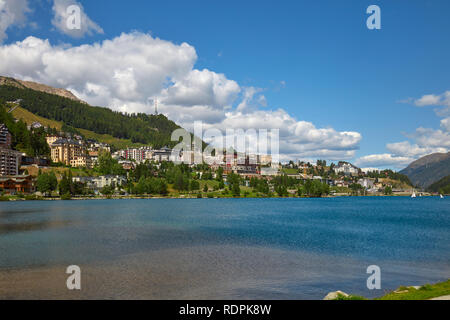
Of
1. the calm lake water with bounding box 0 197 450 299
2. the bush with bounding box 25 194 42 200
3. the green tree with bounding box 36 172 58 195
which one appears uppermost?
the green tree with bounding box 36 172 58 195

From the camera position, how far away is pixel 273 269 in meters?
29.5

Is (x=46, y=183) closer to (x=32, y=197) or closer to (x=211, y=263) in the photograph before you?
(x=32, y=197)

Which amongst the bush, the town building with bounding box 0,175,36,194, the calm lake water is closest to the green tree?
the town building with bounding box 0,175,36,194

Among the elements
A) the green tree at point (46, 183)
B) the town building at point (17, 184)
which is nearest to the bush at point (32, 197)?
the green tree at point (46, 183)

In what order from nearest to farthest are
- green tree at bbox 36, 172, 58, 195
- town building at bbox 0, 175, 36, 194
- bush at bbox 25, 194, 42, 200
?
1. bush at bbox 25, 194, 42, 200
2. town building at bbox 0, 175, 36, 194
3. green tree at bbox 36, 172, 58, 195

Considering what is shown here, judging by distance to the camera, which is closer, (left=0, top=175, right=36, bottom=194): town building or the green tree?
(left=0, top=175, right=36, bottom=194): town building

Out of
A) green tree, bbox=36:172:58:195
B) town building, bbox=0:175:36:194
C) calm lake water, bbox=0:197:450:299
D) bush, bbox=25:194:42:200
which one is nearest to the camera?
calm lake water, bbox=0:197:450:299

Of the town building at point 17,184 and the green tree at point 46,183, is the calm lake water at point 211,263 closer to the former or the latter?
the green tree at point 46,183

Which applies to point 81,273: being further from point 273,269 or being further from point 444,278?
point 444,278

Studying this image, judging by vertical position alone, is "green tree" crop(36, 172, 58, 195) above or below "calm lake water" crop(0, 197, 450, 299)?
above

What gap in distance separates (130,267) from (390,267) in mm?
22735

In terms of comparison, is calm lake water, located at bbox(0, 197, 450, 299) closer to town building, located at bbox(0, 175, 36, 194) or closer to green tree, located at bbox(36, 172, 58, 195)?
green tree, located at bbox(36, 172, 58, 195)

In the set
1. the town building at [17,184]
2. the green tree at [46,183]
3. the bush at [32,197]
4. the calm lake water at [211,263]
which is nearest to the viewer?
the calm lake water at [211,263]
